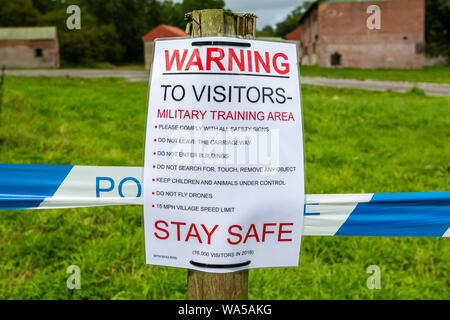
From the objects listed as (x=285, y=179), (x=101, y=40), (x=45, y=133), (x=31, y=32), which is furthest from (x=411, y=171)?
(x=31, y=32)

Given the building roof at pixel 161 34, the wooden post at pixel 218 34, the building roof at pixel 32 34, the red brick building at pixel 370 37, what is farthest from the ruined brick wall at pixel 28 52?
the wooden post at pixel 218 34

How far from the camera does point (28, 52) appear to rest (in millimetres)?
27734

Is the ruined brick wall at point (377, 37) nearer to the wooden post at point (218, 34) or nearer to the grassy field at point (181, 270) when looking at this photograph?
the grassy field at point (181, 270)

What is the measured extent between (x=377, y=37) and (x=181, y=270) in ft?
102

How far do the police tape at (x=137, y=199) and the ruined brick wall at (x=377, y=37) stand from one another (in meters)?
30.4

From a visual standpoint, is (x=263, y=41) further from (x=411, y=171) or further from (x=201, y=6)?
(x=411, y=171)

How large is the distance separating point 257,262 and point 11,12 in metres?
31.5

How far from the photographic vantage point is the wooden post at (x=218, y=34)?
4.32ft

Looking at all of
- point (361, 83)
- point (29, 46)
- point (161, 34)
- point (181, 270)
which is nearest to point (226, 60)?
point (181, 270)

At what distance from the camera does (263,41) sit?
131 centimetres

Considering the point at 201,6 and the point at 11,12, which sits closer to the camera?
the point at 201,6

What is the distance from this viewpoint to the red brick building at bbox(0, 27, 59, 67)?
89.9 feet
